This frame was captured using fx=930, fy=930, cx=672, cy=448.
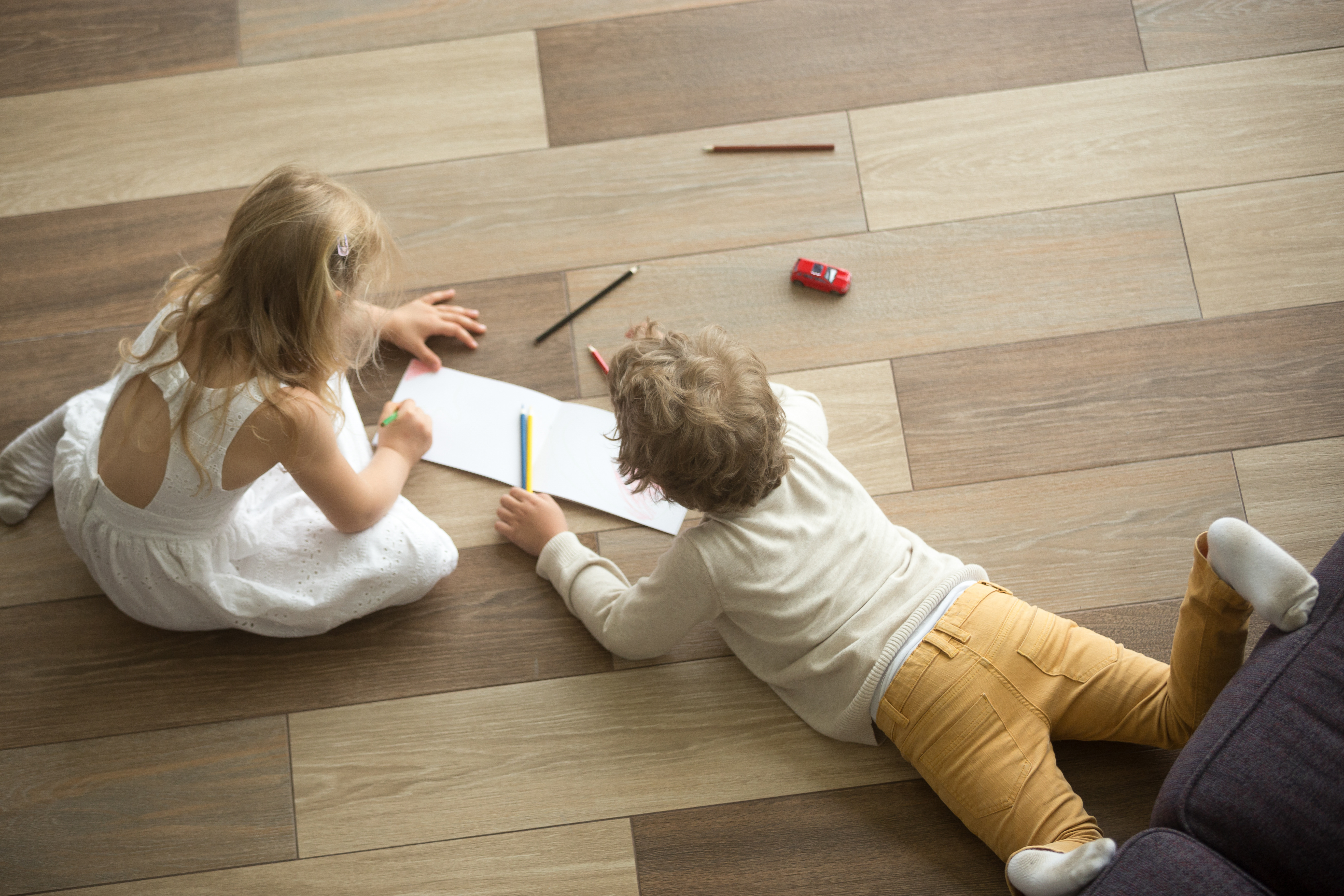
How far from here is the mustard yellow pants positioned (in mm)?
1081

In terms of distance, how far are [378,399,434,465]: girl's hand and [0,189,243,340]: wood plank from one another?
0.45 meters

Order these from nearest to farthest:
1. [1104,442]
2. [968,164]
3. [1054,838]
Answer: [1054,838]
[1104,442]
[968,164]

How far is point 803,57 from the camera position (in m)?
1.52

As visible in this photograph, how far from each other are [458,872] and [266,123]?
3.91 ft

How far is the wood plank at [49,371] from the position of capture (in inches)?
55.8

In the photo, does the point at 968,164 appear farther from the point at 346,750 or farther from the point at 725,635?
the point at 346,750

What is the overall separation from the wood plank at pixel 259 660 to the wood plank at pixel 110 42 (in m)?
0.88

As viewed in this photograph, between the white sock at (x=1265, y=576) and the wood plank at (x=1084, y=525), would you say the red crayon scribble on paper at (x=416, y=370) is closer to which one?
the wood plank at (x=1084, y=525)

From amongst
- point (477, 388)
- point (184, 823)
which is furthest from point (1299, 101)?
point (184, 823)

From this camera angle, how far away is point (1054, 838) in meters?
1.08

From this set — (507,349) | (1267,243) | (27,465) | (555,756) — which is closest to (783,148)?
(507,349)

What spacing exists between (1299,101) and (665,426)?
124 cm

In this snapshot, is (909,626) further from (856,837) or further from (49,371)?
(49,371)

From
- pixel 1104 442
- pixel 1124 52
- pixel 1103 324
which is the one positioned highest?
pixel 1124 52
